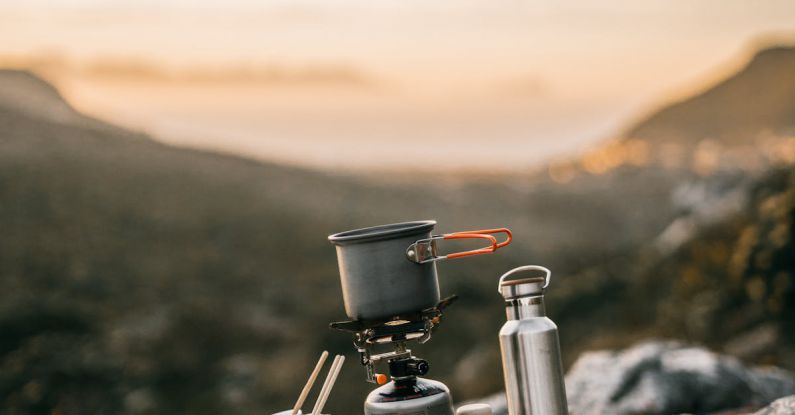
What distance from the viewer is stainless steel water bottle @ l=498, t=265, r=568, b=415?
4578mm

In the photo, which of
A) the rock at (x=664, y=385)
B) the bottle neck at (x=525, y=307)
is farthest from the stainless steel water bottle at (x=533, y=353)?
the rock at (x=664, y=385)

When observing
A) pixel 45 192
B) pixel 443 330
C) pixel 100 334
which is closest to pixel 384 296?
pixel 443 330

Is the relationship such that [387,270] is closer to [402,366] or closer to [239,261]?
[402,366]

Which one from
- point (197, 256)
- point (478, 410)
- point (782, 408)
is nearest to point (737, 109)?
point (197, 256)

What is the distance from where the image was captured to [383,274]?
15.1ft

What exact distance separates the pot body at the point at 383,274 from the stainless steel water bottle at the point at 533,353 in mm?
460

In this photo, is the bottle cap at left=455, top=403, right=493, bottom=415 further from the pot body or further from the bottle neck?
the pot body

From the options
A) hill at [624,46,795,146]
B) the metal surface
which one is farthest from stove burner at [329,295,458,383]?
hill at [624,46,795,146]

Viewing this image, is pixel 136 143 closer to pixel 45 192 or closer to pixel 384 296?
pixel 45 192

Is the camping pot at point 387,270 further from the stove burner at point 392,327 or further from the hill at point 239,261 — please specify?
the hill at point 239,261

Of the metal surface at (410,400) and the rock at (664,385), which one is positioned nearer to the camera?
the metal surface at (410,400)

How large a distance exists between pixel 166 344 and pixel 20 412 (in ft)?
13.3

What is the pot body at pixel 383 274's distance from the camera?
182 inches

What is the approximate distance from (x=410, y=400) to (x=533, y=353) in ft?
2.19
